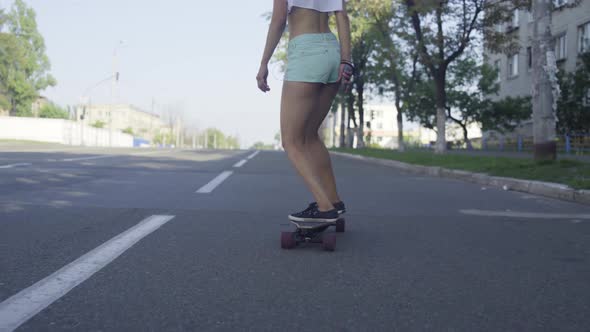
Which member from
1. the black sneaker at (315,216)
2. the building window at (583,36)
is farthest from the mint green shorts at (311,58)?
the building window at (583,36)

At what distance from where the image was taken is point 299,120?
12.7ft

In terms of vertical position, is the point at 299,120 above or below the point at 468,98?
below

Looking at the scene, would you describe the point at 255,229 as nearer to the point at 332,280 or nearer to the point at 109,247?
the point at 109,247

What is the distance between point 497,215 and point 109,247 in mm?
3982

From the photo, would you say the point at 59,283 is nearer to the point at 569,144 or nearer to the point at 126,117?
the point at 569,144

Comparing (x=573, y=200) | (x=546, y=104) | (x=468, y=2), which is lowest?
(x=573, y=200)

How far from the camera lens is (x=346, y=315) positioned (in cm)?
229

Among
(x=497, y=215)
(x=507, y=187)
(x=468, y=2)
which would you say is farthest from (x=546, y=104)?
(x=468, y=2)

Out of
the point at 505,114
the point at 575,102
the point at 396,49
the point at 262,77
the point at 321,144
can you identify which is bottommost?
the point at 321,144

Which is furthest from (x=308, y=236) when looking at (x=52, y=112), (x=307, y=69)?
(x=52, y=112)

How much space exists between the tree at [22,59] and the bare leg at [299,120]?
56.8 m

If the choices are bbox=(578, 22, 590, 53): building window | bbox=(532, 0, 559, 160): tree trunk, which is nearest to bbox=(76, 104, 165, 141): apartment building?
bbox=(578, 22, 590, 53): building window

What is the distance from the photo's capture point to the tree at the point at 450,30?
689 inches

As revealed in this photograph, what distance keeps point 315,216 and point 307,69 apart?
1.00m
